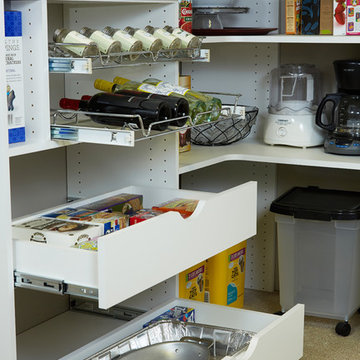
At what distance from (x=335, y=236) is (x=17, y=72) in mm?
1421

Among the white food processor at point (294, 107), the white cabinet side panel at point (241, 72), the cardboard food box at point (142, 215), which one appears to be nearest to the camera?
the cardboard food box at point (142, 215)

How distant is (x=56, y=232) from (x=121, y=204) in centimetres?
35

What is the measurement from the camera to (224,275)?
8.82 feet

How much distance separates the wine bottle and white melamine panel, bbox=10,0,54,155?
19 centimetres

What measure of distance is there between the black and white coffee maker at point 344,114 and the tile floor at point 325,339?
0.63 m

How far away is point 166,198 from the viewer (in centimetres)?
225

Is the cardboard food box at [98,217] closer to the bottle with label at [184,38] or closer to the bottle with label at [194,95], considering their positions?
the bottle with label at [194,95]

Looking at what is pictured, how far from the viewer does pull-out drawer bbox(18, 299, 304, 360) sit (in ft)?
6.14

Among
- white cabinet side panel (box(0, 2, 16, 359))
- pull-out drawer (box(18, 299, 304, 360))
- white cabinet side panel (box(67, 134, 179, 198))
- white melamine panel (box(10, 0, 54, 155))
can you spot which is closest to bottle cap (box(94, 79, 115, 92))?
white cabinet side panel (box(67, 134, 179, 198))

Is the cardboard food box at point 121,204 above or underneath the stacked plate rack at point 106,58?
underneath

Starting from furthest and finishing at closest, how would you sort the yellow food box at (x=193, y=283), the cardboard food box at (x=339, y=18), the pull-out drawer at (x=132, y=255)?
the cardboard food box at (x=339, y=18) → the yellow food box at (x=193, y=283) → the pull-out drawer at (x=132, y=255)

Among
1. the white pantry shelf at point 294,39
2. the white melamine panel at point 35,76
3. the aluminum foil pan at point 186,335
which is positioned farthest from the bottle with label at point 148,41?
the aluminum foil pan at point 186,335

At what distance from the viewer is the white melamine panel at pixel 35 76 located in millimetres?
1674

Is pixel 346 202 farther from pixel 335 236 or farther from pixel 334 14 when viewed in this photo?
pixel 334 14
